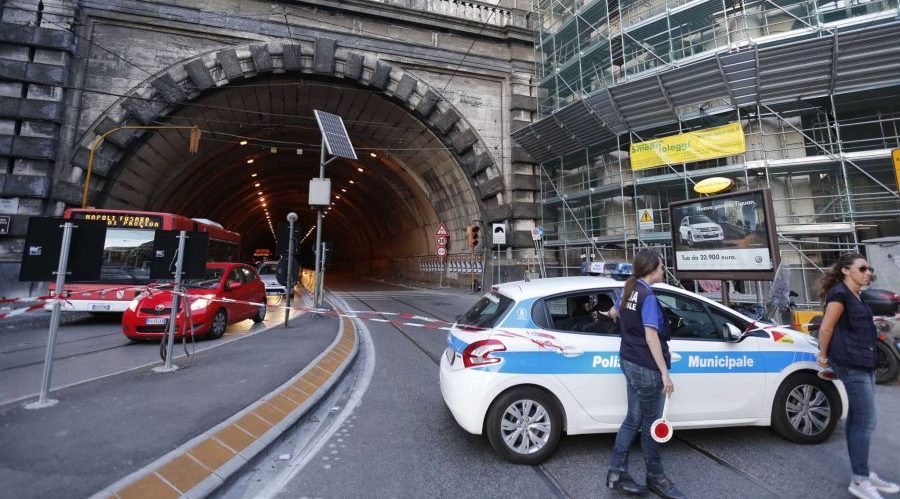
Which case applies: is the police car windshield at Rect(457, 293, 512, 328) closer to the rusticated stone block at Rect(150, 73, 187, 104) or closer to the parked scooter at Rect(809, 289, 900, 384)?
the parked scooter at Rect(809, 289, 900, 384)

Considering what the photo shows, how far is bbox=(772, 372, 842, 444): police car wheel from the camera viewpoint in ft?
11.7

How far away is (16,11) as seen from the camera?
13211 mm

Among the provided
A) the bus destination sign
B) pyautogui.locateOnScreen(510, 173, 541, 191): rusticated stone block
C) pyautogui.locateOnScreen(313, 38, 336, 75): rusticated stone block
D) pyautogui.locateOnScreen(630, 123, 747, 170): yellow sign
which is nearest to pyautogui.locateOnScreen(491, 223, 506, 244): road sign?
pyautogui.locateOnScreen(510, 173, 541, 191): rusticated stone block

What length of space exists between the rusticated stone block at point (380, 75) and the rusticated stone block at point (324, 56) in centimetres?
186

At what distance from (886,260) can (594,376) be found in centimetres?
886

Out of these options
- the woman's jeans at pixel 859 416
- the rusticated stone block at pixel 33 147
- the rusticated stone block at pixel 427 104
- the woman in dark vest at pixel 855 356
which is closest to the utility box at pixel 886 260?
the woman in dark vest at pixel 855 356

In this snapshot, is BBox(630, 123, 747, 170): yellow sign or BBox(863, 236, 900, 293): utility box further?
BBox(630, 123, 747, 170): yellow sign

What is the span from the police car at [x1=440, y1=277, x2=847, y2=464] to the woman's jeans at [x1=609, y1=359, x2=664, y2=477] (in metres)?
0.51

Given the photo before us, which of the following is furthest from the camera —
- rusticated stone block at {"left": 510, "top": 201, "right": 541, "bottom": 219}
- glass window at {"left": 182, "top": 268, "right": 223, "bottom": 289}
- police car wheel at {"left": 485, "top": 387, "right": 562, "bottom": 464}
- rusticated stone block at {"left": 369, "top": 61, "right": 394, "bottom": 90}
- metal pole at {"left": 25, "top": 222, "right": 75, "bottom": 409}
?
rusticated stone block at {"left": 510, "top": 201, "right": 541, "bottom": 219}

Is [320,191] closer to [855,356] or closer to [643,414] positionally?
[643,414]

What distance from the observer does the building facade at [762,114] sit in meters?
10.3

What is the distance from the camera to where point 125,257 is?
1005cm

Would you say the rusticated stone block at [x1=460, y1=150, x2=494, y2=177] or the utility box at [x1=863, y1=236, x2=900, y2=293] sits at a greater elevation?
the rusticated stone block at [x1=460, y1=150, x2=494, y2=177]

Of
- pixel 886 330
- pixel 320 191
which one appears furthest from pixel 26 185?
pixel 886 330
